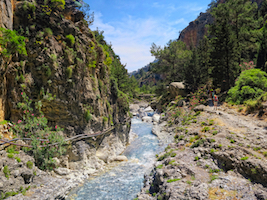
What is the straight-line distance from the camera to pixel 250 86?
20672 mm

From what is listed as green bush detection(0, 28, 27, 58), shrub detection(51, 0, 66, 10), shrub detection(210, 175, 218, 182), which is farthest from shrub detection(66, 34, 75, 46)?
shrub detection(210, 175, 218, 182)

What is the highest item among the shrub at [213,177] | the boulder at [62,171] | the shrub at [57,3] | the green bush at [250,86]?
the shrub at [57,3]

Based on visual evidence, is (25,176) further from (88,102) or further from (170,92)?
(170,92)

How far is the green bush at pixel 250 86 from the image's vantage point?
1975cm

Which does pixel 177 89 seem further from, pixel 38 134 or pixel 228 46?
pixel 38 134

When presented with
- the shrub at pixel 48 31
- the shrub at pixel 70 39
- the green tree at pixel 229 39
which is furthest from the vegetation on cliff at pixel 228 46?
the shrub at pixel 48 31

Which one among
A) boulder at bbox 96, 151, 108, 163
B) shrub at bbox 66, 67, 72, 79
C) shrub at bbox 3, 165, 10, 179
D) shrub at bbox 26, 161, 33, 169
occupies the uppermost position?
shrub at bbox 66, 67, 72, 79

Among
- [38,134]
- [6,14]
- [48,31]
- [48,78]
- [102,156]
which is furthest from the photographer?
[102,156]

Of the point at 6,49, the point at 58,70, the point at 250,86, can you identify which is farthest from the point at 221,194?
the point at 250,86

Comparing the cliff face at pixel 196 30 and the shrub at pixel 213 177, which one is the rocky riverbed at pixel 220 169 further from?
the cliff face at pixel 196 30

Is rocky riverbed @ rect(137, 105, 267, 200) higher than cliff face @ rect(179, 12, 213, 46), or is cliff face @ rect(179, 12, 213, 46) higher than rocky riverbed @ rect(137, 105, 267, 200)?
cliff face @ rect(179, 12, 213, 46)

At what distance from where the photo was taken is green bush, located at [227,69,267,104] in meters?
19.8

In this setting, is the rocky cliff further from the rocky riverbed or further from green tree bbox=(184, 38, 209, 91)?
green tree bbox=(184, 38, 209, 91)

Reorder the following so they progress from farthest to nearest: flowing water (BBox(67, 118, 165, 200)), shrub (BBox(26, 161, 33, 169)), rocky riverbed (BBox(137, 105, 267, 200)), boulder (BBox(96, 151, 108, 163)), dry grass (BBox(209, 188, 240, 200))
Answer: boulder (BBox(96, 151, 108, 163)), flowing water (BBox(67, 118, 165, 200)), shrub (BBox(26, 161, 33, 169)), rocky riverbed (BBox(137, 105, 267, 200)), dry grass (BBox(209, 188, 240, 200))
